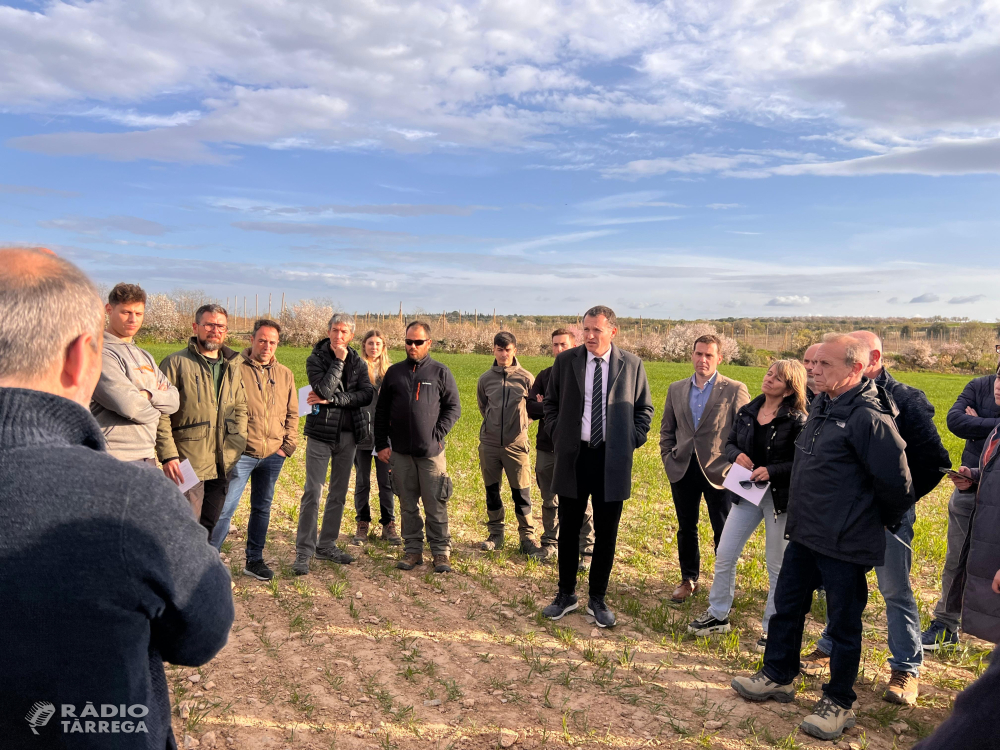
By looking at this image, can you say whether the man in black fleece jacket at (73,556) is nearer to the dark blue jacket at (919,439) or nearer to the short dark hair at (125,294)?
the short dark hair at (125,294)

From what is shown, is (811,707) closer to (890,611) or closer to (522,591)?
(890,611)

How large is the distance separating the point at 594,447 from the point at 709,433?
1219 mm

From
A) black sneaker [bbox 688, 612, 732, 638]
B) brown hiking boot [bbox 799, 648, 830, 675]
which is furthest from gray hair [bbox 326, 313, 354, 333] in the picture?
brown hiking boot [bbox 799, 648, 830, 675]

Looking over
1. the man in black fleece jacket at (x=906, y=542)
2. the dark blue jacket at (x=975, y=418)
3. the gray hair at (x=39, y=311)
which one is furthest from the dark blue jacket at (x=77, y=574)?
the dark blue jacket at (x=975, y=418)

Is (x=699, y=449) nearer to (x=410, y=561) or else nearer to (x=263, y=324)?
(x=410, y=561)

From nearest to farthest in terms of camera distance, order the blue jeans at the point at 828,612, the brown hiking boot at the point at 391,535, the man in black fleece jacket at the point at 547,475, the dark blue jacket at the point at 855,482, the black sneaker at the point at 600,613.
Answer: the dark blue jacket at the point at 855,482, the blue jeans at the point at 828,612, the black sneaker at the point at 600,613, the man in black fleece jacket at the point at 547,475, the brown hiking boot at the point at 391,535

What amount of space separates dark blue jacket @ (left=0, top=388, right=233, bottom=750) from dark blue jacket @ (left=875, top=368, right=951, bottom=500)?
13.8ft

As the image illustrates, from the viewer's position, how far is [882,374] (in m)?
4.49

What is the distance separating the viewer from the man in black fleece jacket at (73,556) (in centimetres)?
126

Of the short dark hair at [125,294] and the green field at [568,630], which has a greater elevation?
the short dark hair at [125,294]

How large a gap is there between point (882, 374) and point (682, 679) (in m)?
2.46

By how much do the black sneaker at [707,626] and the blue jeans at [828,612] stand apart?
0.80 meters

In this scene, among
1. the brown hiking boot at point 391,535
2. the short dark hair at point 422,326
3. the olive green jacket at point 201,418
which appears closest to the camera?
the olive green jacket at point 201,418

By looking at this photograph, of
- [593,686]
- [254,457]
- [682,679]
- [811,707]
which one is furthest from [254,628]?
[811,707]
